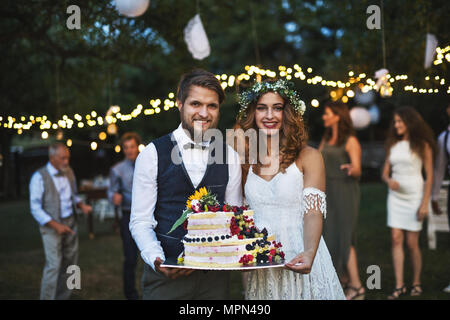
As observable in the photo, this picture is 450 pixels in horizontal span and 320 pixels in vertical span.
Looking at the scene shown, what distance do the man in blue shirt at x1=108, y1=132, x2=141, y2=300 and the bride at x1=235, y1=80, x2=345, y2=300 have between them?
2652 mm

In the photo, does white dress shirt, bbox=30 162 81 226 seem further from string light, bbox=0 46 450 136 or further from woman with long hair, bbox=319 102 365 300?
woman with long hair, bbox=319 102 365 300

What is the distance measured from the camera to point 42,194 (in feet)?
18.0

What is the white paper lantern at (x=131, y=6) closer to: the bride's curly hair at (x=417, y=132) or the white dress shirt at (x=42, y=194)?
the white dress shirt at (x=42, y=194)

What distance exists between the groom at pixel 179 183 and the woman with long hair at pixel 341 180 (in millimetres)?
3028

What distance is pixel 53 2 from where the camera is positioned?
5793 mm

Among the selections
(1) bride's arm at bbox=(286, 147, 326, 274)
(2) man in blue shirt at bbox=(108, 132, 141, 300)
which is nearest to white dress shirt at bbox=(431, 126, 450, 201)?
(1) bride's arm at bbox=(286, 147, 326, 274)

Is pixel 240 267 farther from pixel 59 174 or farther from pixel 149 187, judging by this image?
pixel 59 174

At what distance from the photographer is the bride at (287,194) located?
10.1 ft

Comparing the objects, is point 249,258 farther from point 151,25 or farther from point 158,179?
point 151,25

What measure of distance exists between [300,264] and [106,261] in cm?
614

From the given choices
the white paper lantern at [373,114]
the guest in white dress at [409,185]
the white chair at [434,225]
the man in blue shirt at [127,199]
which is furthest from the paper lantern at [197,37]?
the white paper lantern at [373,114]

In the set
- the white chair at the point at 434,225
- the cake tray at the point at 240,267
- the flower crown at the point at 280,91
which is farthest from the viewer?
the white chair at the point at 434,225

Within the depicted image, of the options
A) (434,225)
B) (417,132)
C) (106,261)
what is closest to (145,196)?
(417,132)
